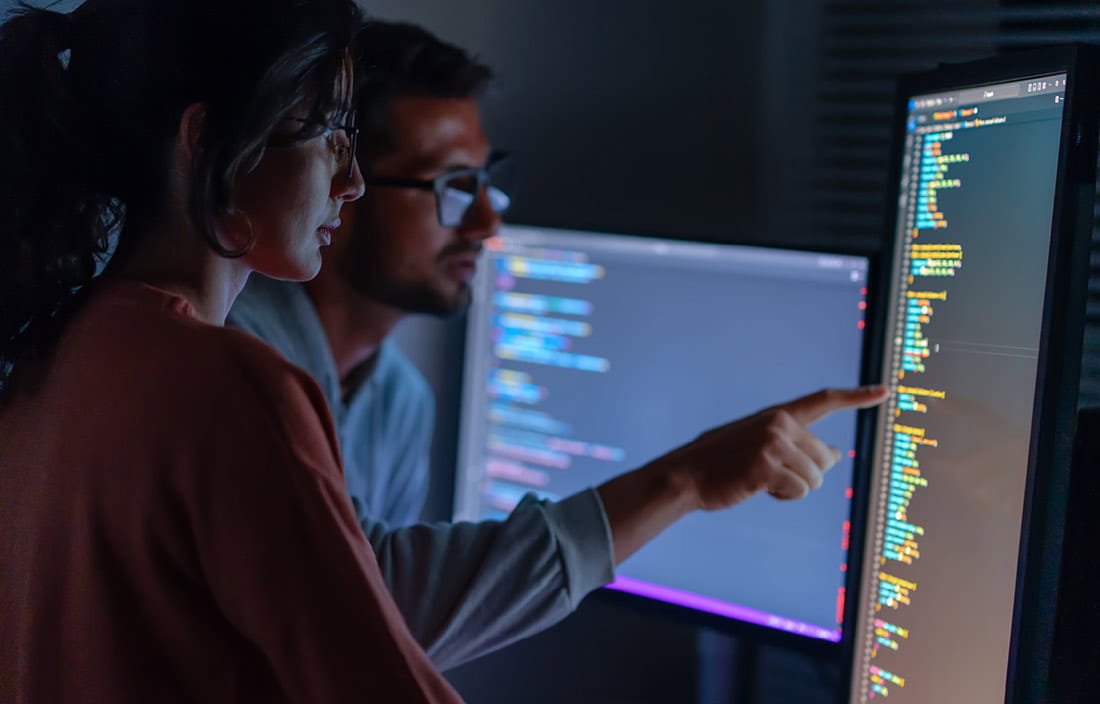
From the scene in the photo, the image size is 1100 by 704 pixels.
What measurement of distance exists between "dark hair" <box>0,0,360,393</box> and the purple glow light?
71 centimetres

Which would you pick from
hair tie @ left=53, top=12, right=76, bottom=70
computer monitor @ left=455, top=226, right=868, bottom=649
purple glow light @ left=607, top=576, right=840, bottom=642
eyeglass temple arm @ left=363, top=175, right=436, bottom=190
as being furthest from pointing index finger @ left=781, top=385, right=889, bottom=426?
hair tie @ left=53, top=12, right=76, bottom=70

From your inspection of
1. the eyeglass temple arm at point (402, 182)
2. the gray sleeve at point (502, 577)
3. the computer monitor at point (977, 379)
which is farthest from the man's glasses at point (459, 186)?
the computer monitor at point (977, 379)

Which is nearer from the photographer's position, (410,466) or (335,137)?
(335,137)

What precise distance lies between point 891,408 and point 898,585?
159 mm

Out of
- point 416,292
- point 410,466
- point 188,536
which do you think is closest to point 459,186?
point 416,292

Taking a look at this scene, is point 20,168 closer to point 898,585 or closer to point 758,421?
point 758,421

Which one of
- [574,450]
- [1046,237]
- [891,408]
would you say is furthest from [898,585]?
[574,450]

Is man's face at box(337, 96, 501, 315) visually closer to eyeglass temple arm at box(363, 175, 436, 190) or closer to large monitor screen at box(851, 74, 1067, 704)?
eyeglass temple arm at box(363, 175, 436, 190)

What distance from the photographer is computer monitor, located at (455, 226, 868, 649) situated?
1.08 meters

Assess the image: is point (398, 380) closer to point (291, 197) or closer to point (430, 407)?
point (430, 407)

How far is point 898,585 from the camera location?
848 millimetres

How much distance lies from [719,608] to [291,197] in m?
0.75

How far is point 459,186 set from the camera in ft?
4.19

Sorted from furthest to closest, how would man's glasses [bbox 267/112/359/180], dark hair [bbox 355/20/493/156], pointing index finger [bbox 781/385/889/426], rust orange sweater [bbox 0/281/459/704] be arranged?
dark hair [bbox 355/20/493/156]
pointing index finger [bbox 781/385/889/426]
man's glasses [bbox 267/112/359/180]
rust orange sweater [bbox 0/281/459/704]
